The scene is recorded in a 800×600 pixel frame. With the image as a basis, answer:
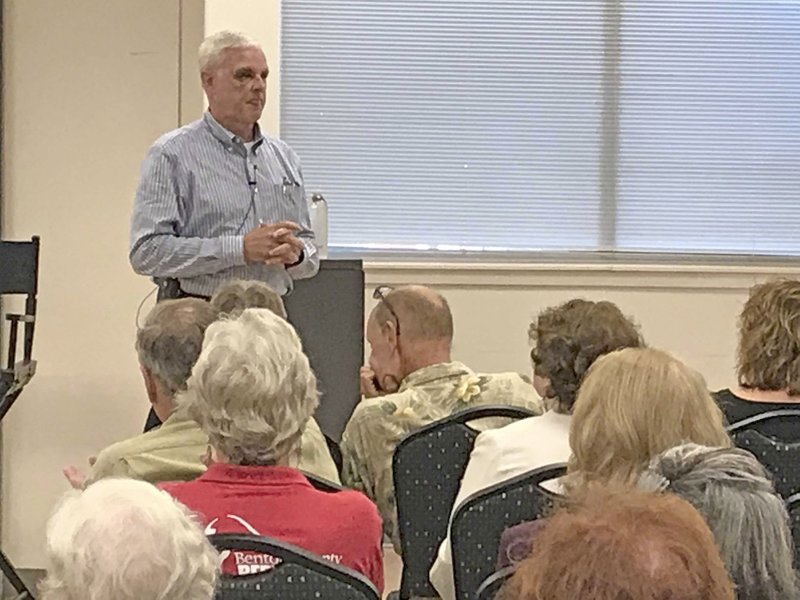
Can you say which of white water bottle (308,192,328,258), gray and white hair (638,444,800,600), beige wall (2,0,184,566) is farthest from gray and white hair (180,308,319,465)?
beige wall (2,0,184,566)

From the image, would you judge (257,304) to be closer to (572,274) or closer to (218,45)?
(218,45)

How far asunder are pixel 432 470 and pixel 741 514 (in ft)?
Result: 3.48

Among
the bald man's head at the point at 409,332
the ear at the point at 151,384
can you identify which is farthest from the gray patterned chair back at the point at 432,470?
the bald man's head at the point at 409,332

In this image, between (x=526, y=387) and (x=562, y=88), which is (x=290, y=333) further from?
(x=562, y=88)

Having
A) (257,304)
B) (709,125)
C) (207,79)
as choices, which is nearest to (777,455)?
(257,304)

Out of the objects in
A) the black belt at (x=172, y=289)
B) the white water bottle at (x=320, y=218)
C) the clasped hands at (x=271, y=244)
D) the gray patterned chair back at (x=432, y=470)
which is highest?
the white water bottle at (x=320, y=218)

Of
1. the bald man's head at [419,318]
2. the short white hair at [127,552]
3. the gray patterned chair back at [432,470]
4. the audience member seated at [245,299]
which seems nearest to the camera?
the short white hair at [127,552]

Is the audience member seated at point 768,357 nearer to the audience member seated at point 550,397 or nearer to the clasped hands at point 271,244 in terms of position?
the audience member seated at point 550,397

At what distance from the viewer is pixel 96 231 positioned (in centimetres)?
489

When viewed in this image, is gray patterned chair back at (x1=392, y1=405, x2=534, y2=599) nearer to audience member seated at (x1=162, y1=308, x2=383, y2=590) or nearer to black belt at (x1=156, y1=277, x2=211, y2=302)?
audience member seated at (x1=162, y1=308, x2=383, y2=590)

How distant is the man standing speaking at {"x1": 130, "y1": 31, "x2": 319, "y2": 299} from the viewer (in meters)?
3.56

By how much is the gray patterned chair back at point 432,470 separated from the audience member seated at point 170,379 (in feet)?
A: 1.45

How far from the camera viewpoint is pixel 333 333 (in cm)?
402

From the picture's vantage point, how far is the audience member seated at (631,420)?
1.90 m
